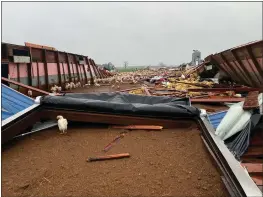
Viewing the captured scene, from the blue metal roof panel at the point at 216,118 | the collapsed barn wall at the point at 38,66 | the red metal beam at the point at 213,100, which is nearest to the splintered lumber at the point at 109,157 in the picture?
the blue metal roof panel at the point at 216,118

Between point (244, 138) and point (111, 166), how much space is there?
2.19 m

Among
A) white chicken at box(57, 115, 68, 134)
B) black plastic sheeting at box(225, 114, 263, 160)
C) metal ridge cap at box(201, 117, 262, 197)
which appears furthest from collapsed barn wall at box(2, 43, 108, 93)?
metal ridge cap at box(201, 117, 262, 197)

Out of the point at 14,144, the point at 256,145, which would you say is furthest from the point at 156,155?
the point at 14,144

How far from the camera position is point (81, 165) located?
3.32 meters

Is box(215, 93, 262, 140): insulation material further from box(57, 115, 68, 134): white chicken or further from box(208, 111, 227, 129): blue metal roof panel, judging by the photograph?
box(57, 115, 68, 134): white chicken

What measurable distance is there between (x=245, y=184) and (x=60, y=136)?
3024 millimetres

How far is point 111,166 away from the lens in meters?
3.30

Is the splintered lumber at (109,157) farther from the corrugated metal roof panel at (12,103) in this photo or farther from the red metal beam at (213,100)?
the red metal beam at (213,100)

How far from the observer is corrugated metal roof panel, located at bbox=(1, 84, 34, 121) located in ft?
14.4

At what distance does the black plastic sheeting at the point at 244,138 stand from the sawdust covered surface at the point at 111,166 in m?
0.55

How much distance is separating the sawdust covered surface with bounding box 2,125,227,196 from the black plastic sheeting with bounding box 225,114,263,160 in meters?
0.55

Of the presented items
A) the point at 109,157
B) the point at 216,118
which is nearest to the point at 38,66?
the point at 216,118

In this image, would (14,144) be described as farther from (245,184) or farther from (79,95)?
(245,184)

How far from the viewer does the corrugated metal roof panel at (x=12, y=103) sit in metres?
4.40
